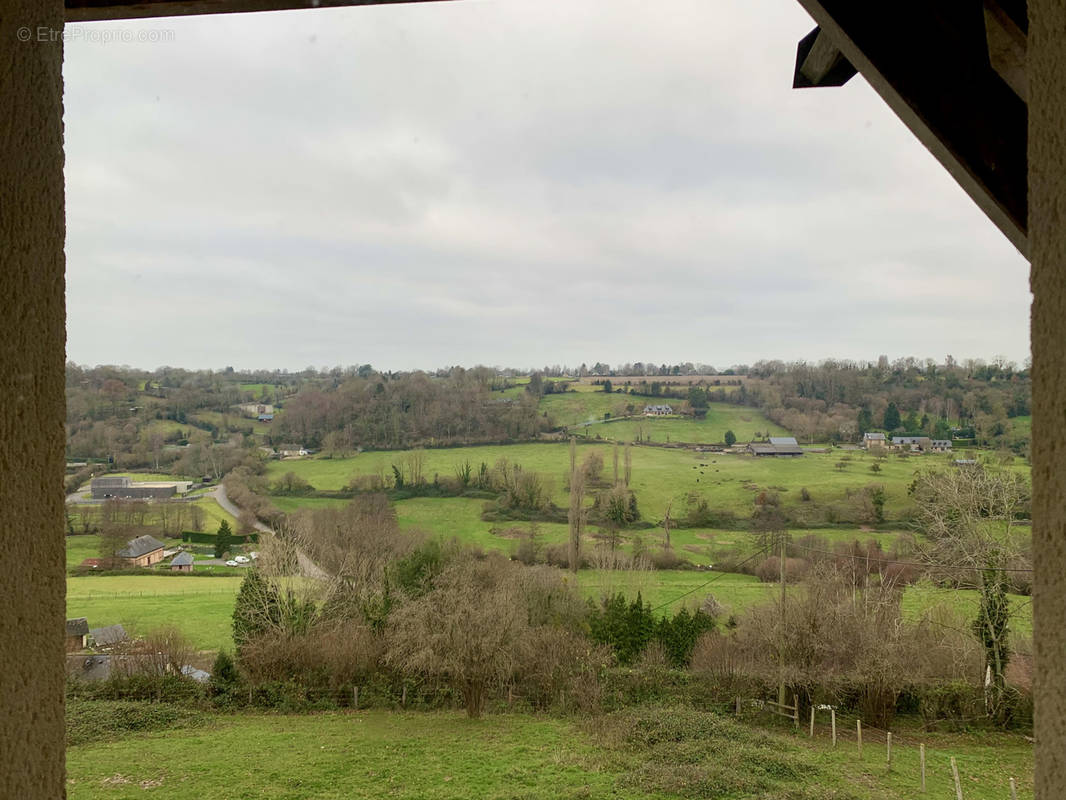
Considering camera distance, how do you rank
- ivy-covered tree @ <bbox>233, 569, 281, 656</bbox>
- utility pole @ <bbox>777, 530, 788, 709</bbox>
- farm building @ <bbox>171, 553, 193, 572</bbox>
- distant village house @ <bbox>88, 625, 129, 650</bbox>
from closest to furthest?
1. utility pole @ <bbox>777, 530, 788, 709</bbox>
2. ivy-covered tree @ <bbox>233, 569, 281, 656</bbox>
3. distant village house @ <bbox>88, 625, 129, 650</bbox>
4. farm building @ <bbox>171, 553, 193, 572</bbox>

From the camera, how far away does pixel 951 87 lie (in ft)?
2.96

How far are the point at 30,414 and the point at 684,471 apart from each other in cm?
2676

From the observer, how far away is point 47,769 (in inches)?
19.9

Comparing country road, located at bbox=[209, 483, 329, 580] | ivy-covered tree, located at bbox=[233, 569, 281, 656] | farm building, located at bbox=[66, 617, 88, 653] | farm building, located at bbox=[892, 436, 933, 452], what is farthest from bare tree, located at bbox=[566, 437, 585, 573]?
farm building, located at bbox=[66, 617, 88, 653]

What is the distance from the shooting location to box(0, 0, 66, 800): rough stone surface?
476mm

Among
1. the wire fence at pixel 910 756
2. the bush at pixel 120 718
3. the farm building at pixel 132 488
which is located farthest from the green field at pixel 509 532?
the bush at pixel 120 718

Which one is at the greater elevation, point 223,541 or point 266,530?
point 266,530

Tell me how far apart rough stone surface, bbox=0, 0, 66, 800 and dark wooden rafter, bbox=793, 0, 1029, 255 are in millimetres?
979

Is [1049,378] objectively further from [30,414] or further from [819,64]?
[819,64]

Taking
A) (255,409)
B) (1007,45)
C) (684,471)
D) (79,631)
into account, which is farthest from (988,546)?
(255,409)

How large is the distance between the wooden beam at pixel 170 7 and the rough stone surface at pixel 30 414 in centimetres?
40

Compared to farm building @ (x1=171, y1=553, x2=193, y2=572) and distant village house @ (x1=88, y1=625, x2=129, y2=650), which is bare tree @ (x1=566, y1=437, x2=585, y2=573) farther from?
farm building @ (x1=171, y1=553, x2=193, y2=572)

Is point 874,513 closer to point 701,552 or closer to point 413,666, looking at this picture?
point 701,552

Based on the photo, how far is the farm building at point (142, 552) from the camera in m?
18.6
